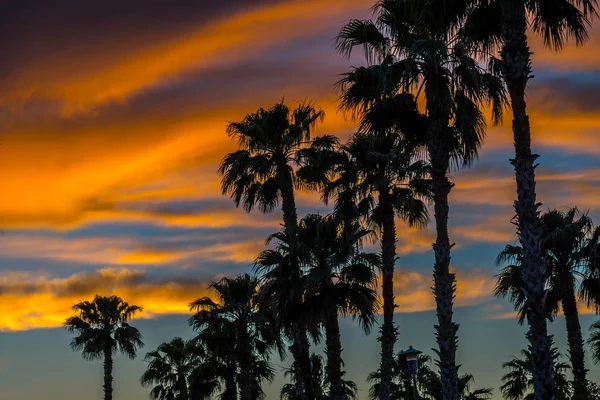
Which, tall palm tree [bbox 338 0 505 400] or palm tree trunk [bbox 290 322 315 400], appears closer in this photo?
tall palm tree [bbox 338 0 505 400]

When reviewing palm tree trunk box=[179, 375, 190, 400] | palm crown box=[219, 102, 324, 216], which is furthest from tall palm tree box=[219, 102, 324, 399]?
palm tree trunk box=[179, 375, 190, 400]

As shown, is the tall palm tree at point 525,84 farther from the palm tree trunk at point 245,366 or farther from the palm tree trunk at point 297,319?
the palm tree trunk at point 245,366

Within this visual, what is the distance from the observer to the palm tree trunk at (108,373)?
6981 cm

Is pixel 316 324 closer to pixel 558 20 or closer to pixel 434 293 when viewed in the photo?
pixel 434 293

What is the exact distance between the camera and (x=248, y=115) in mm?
45156

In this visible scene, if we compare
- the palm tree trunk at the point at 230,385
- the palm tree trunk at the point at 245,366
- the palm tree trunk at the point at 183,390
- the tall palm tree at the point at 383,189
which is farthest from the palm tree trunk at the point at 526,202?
the palm tree trunk at the point at 183,390

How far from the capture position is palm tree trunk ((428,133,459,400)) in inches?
1112

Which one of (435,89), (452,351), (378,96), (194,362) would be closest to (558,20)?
(435,89)

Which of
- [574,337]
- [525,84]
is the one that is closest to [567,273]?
[574,337]

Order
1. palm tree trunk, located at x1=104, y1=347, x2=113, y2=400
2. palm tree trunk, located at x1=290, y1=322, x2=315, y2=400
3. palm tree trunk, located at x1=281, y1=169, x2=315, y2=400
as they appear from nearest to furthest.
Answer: palm tree trunk, located at x1=281, y1=169, x2=315, y2=400 < palm tree trunk, located at x1=290, y1=322, x2=315, y2=400 < palm tree trunk, located at x1=104, y1=347, x2=113, y2=400

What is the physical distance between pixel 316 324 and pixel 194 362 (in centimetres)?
2060

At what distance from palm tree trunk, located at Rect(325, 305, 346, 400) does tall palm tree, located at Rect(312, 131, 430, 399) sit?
2022 mm

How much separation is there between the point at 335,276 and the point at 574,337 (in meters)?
12.9

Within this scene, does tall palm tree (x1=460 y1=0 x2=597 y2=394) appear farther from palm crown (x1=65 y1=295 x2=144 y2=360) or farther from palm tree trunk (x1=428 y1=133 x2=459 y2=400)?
palm crown (x1=65 y1=295 x2=144 y2=360)
